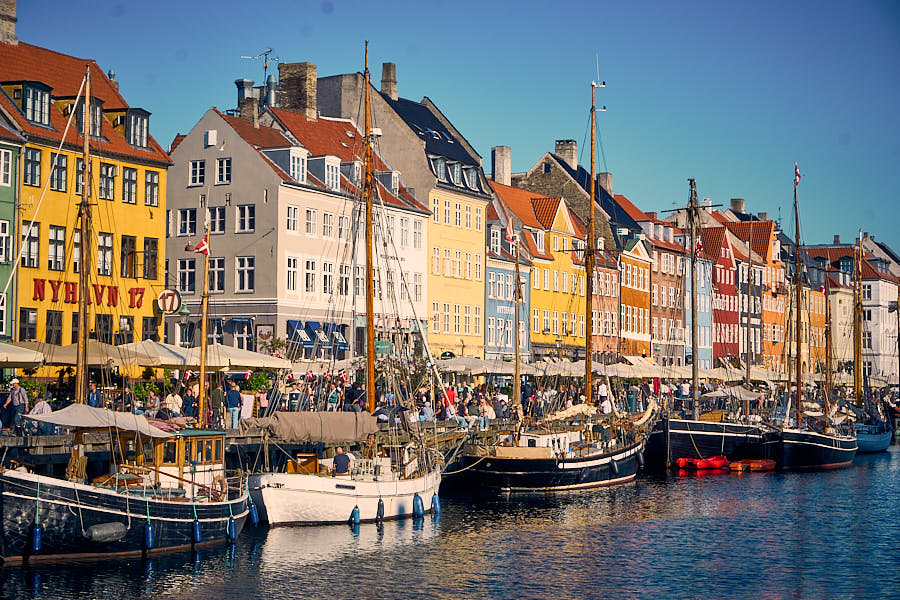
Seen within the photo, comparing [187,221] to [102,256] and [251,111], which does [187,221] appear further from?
[102,256]

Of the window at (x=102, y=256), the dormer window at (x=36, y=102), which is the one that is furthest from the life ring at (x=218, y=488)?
the dormer window at (x=36, y=102)

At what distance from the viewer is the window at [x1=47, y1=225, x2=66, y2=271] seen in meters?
54.5

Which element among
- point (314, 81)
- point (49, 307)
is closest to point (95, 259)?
point (49, 307)

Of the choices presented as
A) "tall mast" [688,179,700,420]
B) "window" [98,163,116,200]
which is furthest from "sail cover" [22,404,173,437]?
"tall mast" [688,179,700,420]

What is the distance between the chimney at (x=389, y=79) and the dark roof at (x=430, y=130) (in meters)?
0.74

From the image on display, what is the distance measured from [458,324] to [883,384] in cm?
4687

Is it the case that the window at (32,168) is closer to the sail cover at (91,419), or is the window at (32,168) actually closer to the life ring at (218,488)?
the sail cover at (91,419)

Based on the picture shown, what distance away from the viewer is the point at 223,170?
220 ft

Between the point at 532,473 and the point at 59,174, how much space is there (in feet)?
76.1

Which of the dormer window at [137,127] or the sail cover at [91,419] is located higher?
the dormer window at [137,127]

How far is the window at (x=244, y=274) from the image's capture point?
65.2 metres

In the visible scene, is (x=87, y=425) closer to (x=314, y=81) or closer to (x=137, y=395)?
(x=137, y=395)

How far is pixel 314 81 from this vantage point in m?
74.8

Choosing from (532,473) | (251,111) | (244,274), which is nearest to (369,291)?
(532,473)
